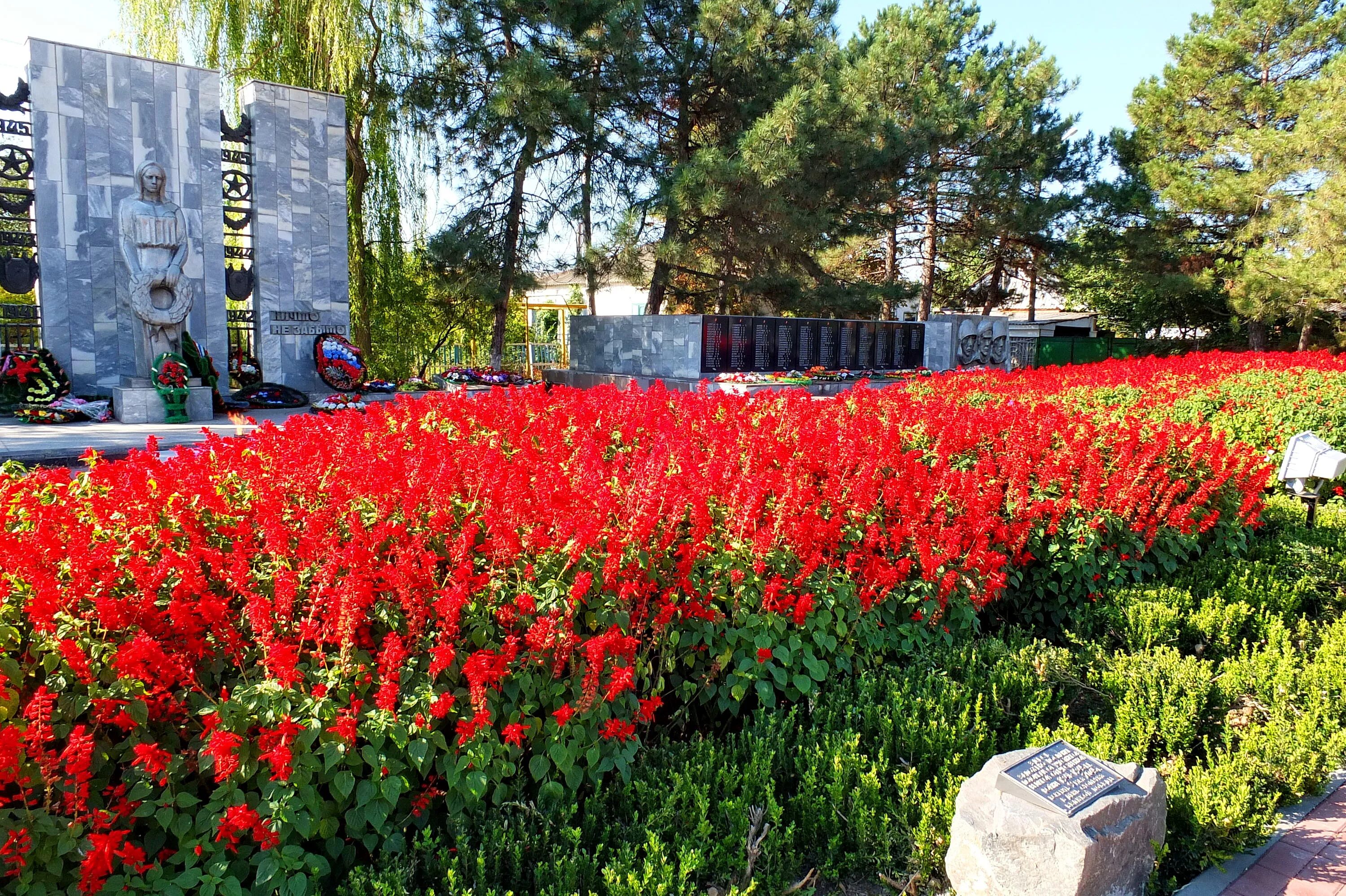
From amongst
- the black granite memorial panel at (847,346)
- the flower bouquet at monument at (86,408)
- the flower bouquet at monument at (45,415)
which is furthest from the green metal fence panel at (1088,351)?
the flower bouquet at monument at (45,415)

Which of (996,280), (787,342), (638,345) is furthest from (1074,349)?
(638,345)

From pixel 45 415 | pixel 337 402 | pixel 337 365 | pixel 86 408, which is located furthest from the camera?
pixel 337 365

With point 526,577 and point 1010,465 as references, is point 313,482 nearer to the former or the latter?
point 526,577

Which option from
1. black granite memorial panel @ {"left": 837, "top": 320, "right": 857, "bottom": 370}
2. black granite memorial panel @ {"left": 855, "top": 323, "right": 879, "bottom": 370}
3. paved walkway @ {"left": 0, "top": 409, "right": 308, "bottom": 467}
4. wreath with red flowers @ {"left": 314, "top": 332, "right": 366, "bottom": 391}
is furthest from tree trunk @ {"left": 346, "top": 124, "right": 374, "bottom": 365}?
black granite memorial panel @ {"left": 855, "top": 323, "right": 879, "bottom": 370}

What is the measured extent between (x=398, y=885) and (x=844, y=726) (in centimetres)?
152

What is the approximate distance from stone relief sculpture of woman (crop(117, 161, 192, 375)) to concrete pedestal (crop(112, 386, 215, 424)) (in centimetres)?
78

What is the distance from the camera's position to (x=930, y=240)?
72.6ft

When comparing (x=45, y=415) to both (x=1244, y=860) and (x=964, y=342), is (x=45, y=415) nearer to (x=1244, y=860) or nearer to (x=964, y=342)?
(x=1244, y=860)

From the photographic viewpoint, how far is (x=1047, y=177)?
70.6 feet

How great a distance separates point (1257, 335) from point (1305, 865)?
26.0m

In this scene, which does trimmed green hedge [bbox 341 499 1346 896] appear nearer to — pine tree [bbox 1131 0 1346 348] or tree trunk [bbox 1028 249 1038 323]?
pine tree [bbox 1131 0 1346 348]

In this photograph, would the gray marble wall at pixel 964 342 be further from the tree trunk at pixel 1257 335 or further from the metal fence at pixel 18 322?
the metal fence at pixel 18 322

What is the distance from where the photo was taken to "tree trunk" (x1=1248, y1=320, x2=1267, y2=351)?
2345 centimetres

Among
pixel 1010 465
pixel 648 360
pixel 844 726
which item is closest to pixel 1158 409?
pixel 1010 465
